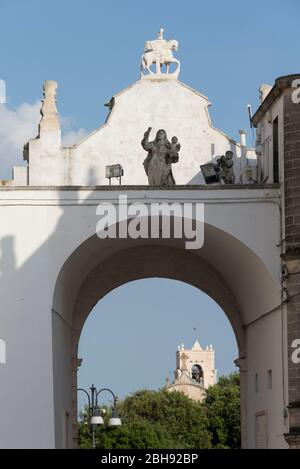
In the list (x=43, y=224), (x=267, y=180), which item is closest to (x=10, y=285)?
(x=43, y=224)

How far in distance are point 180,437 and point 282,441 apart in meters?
59.2

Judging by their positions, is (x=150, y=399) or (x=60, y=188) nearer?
(x=60, y=188)

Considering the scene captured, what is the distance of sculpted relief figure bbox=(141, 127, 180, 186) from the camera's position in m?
30.6

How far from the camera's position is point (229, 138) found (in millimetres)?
35469

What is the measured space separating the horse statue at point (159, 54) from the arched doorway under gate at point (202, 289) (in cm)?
460

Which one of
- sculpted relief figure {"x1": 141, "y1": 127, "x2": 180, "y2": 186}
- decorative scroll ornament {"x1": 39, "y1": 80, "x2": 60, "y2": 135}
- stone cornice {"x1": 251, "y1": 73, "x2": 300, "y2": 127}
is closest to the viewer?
stone cornice {"x1": 251, "y1": 73, "x2": 300, "y2": 127}

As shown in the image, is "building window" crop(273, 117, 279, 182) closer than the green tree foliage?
Yes

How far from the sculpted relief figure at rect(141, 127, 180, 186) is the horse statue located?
18.4ft

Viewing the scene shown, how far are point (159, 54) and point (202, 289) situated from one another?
234 inches

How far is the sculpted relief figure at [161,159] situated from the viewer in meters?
30.6

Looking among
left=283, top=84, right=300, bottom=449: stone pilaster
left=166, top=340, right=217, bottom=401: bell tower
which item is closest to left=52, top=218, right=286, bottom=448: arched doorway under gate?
left=283, top=84, right=300, bottom=449: stone pilaster

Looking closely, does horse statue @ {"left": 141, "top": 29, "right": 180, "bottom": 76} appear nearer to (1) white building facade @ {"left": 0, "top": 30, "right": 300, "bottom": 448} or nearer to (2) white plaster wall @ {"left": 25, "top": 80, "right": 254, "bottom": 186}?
(2) white plaster wall @ {"left": 25, "top": 80, "right": 254, "bottom": 186}

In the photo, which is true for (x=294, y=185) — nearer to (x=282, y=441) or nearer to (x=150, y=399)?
(x=282, y=441)

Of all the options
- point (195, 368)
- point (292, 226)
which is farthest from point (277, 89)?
point (195, 368)
